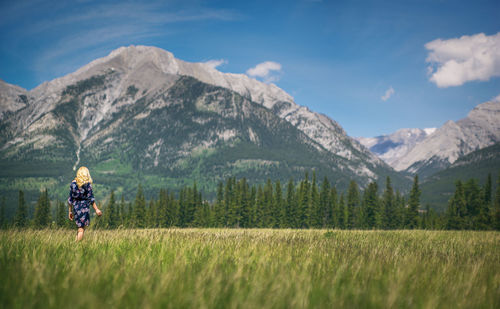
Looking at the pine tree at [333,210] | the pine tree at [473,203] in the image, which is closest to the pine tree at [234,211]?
the pine tree at [333,210]

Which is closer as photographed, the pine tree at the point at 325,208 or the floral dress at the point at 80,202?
the floral dress at the point at 80,202

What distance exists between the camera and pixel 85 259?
19.7 feet

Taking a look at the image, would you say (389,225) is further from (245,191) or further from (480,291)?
(480,291)

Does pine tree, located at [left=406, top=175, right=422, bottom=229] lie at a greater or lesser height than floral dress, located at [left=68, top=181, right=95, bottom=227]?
lesser

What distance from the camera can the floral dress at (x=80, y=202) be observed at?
11.2 meters

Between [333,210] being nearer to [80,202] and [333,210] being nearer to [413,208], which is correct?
[413,208]

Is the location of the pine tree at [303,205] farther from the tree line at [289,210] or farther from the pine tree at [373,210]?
the pine tree at [373,210]

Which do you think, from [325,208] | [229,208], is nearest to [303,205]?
[325,208]

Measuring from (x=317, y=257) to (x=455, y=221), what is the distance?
81115 millimetres

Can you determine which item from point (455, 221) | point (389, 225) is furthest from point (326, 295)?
point (389, 225)

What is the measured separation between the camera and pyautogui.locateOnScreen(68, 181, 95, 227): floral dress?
1123cm

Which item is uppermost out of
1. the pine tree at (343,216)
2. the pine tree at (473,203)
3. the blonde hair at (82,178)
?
the blonde hair at (82,178)

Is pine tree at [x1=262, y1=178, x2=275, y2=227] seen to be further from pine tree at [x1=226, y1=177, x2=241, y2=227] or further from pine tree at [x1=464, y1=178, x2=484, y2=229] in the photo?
pine tree at [x1=464, y1=178, x2=484, y2=229]

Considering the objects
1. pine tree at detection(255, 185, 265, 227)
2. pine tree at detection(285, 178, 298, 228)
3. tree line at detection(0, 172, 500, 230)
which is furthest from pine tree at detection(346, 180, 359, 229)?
pine tree at detection(255, 185, 265, 227)
